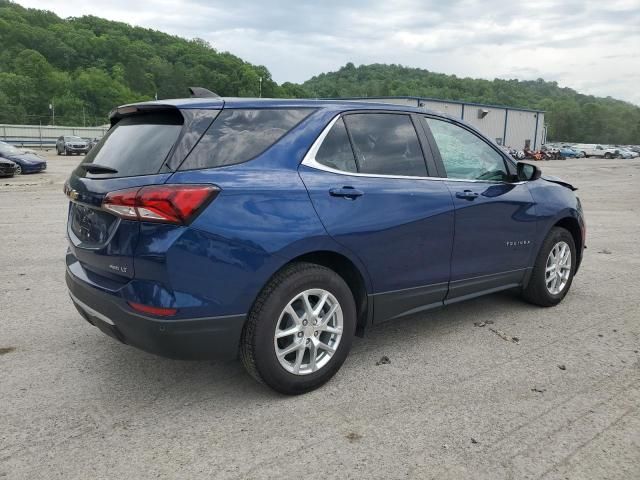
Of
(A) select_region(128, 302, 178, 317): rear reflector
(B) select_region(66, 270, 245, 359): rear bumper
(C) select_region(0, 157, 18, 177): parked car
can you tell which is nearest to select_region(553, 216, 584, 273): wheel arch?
(B) select_region(66, 270, 245, 359): rear bumper

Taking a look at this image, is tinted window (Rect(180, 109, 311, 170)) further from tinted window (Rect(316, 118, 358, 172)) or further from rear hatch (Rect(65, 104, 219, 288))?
tinted window (Rect(316, 118, 358, 172))

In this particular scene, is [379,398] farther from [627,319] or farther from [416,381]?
[627,319]

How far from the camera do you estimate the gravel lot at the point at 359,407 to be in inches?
104

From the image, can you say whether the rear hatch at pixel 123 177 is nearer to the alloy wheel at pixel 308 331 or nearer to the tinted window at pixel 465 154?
the alloy wheel at pixel 308 331

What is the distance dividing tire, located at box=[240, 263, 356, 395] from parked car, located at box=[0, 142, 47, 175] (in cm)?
2045

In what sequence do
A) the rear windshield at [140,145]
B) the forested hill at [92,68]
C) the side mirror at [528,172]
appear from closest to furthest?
the rear windshield at [140,145], the side mirror at [528,172], the forested hill at [92,68]

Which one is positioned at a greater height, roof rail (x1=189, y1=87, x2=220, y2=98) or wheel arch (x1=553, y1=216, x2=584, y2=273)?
roof rail (x1=189, y1=87, x2=220, y2=98)

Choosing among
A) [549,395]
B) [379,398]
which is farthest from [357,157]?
[549,395]

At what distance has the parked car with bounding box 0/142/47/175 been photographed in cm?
2070

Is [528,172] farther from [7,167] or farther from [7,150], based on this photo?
[7,150]

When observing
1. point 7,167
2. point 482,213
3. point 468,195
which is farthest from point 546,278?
point 7,167

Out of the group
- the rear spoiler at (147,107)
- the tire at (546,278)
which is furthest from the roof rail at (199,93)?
the tire at (546,278)

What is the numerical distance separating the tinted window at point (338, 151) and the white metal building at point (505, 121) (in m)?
48.8

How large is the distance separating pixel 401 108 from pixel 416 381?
1944mm
